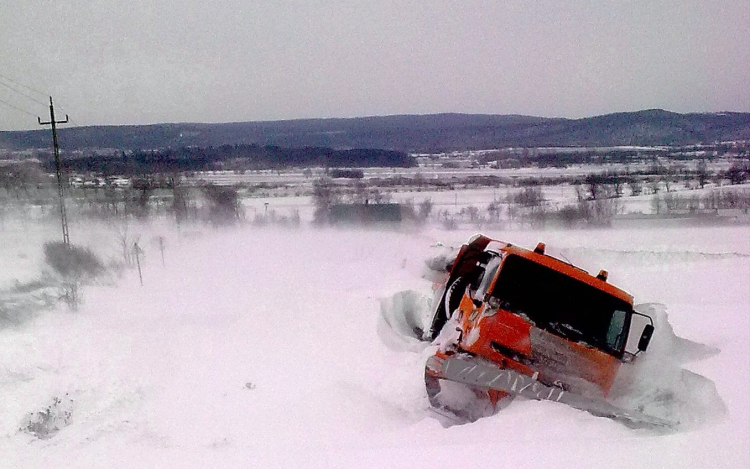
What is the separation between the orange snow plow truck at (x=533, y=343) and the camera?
6.61 metres

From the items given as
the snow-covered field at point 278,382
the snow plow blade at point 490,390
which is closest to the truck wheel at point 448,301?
the snow-covered field at point 278,382

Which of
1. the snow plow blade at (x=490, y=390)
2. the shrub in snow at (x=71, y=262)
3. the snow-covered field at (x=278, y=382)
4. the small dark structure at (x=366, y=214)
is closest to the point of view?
the snow-covered field at (x=278, y=382)

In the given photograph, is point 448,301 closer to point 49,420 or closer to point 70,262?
point 49,420

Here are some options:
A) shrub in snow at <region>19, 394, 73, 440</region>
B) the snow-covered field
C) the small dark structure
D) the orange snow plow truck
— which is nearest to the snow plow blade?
the orange snow plow truck

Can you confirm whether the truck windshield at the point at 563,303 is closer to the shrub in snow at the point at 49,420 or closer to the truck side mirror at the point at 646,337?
the truck side mirror at the point at 646,337

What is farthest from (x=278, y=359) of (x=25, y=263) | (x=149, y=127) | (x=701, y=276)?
(x=149, y=127)

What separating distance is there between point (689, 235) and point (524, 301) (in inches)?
936

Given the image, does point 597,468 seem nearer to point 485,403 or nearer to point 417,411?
point 485,403

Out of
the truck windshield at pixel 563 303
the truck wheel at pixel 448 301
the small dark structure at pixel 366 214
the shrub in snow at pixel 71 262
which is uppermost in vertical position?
the truck windshield at pixel 563 303

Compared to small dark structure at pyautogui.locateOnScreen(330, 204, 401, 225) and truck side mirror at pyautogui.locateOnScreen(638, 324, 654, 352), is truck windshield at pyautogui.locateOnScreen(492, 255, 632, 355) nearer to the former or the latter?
truck side mirror at pyautogui.locateOnScreen(638, 324, 654, 352)

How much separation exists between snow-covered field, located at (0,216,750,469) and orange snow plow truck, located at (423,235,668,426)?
37cm

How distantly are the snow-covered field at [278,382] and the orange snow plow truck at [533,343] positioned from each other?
1.22ft

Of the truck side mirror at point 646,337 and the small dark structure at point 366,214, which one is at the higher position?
the truck side mirror at point 646,337

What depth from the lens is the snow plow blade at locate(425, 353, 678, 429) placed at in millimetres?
6316
